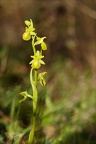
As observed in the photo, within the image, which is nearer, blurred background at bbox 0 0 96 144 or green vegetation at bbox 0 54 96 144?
green vegetation at bbox 0 54 96 144

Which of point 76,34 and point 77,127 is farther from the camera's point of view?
point 76,34

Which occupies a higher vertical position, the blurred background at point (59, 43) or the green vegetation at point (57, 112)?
the blurred background at point (59, 43)

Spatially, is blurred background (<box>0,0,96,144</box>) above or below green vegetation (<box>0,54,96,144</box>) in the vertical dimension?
above

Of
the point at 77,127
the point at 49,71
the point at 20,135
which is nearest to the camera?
the point at 20,135

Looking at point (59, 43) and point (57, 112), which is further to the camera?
point (59, 43)

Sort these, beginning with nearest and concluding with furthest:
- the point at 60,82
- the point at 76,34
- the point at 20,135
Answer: the point at 20,135
the point at 60,82
the point at 76,34

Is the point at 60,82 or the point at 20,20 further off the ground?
the point at 20,20

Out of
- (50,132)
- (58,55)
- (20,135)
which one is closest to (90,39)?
(58,55)

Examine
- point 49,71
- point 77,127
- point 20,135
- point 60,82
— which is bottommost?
point 20,135

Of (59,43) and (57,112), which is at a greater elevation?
(59,43)

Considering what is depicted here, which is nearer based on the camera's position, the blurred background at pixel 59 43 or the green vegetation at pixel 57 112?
the green vegetation at pixel 57 112

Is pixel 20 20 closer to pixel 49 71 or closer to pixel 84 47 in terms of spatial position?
pixel 49 71
